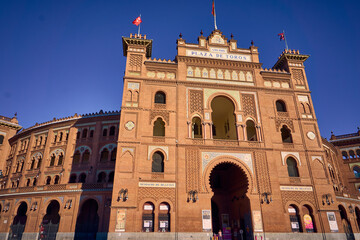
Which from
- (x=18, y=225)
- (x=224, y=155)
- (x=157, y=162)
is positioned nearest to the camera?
(x=157, y=162)

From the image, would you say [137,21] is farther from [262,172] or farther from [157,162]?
[262,172]

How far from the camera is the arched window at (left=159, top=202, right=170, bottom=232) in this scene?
62.8ft

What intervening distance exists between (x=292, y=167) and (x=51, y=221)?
26.9 meters

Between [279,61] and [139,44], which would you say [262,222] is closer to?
[279,61]

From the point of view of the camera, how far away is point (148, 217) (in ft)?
63.7

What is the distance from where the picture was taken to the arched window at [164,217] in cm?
1916

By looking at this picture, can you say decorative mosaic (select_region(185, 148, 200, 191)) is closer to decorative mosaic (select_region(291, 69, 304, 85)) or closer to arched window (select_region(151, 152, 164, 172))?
arched window (select_region(151, 152, 164, 172))

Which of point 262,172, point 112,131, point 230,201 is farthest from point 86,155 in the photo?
point 262,172

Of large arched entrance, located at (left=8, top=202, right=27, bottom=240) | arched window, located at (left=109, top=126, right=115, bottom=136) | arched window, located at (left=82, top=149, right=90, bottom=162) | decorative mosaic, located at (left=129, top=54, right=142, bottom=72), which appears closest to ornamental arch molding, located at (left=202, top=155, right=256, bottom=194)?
decorative mosaic, located at (left=129, top=54, right=142, bottom=72)

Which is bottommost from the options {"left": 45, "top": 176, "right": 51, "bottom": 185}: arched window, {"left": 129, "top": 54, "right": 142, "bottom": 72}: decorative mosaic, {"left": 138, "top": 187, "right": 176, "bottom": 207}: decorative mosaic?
{"left": 138, "top": 187, "right": 176, "bottom": 207}: decorative mosaic

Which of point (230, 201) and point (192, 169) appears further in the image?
point (230, 201)

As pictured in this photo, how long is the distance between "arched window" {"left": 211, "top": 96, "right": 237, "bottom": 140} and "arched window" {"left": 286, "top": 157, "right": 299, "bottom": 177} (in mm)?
5555

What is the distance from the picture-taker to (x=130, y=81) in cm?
2397

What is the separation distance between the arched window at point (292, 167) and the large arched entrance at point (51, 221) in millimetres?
24449
